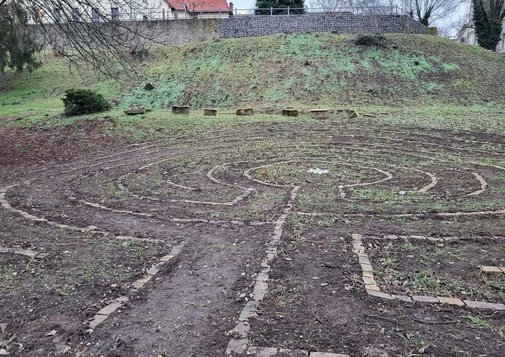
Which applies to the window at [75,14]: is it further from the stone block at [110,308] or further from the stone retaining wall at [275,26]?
the stone retaining wall at [275,26]

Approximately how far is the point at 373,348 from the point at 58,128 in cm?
1344

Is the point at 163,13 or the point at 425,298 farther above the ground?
the point at 163,13

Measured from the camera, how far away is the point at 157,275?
4.18m

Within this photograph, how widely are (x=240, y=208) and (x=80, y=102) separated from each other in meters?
11.5

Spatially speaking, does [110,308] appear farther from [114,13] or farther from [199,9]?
[199,9]

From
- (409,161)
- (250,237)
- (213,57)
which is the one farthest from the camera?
(213,57)

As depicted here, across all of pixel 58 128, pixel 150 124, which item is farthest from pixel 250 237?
pixel 58 128

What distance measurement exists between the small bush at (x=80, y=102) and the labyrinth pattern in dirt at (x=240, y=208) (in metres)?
5.09

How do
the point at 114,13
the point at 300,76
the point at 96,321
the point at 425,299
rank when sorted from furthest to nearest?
the point at 300,76
the point at 114,13
the point at 425,299
the point at 96,321

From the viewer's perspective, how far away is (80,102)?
1562cm

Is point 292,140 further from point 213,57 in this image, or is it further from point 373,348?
point 213,57

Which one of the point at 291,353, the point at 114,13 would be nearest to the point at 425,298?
the point at 291,353

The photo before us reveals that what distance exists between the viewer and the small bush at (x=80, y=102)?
51.0 feet

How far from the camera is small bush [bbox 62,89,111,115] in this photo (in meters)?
15.5
